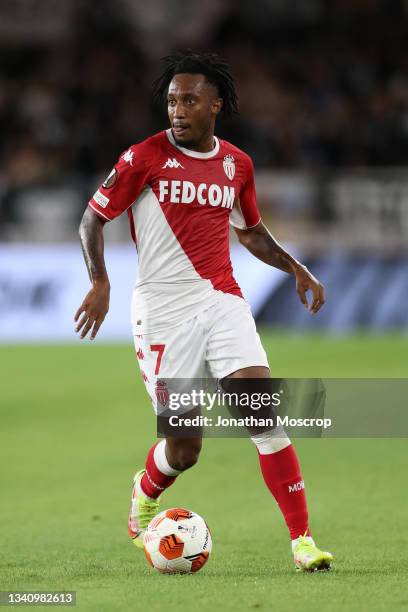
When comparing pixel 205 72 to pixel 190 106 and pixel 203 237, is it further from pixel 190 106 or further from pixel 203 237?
pixel 203 237

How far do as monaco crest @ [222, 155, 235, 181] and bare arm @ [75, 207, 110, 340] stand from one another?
0.77 m

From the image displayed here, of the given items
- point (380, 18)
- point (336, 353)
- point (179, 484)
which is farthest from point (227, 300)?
point (380, 18)

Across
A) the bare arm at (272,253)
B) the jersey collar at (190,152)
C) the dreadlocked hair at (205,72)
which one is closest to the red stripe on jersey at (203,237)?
the jersey collar at (190,152)

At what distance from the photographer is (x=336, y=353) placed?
57.6 ft

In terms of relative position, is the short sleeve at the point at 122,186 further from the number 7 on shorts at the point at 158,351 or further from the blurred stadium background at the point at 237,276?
the blurred stadium background at the point at 237,276

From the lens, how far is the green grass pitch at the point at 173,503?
19.3 feet

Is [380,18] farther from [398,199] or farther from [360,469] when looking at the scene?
[360,469]

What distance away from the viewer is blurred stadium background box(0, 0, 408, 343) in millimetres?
20047

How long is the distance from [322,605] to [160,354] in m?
1.84

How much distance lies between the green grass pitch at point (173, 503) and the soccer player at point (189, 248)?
0.68 meters

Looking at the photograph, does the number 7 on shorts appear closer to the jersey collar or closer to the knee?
the knee

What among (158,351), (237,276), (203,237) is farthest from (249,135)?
(158,351)

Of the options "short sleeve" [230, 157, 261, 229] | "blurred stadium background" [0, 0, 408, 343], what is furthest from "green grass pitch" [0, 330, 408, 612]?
"blurred stadium background" [0, 0, 408, 343]

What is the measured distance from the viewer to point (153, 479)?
7.43 m
